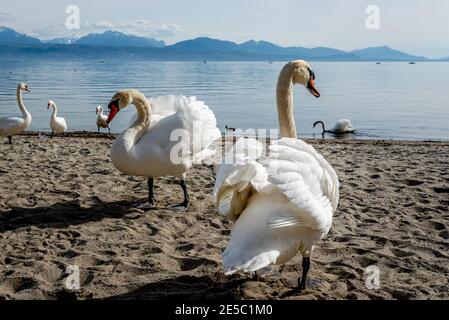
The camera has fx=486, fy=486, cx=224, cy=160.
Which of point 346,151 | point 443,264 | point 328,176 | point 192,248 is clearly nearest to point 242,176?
point 328,176

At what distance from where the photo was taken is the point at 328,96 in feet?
117

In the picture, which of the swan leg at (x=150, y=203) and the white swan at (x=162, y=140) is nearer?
the white swan at (x=162, y=140)

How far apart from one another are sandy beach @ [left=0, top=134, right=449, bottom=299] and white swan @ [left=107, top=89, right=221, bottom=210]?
561 mm

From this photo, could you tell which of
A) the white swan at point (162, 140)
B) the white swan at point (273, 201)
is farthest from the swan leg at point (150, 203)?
the white swan at point (273, 201)

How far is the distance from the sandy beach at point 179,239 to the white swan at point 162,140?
561mm

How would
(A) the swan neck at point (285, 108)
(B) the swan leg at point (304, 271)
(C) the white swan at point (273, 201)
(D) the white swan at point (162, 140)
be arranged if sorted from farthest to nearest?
(D) the white swan at point (162, 140) → (A) the swan neck at point (285, 108) → (B) the swan leg at point (304, 271) → (C) the white swan at point (273, 201)

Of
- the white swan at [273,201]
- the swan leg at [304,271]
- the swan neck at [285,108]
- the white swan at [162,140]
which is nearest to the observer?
the white swan at [273,201]

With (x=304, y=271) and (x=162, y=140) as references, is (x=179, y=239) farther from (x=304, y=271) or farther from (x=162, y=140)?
(x=304, y=271)

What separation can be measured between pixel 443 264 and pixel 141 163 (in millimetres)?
3746

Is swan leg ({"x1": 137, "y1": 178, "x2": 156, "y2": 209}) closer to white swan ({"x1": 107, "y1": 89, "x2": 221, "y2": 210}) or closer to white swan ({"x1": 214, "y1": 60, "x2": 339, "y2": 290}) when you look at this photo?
white swan ({"x1": 107, "y1": 89, "x2": 221, "y2": 210})

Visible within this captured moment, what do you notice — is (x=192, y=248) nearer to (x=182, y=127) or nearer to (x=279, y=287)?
(x=279, y=287)

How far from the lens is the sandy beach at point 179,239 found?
4230mm

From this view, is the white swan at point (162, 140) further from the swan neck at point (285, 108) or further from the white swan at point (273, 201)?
the white swan at point (273, 201)

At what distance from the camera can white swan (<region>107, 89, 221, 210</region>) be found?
21.0 ft
